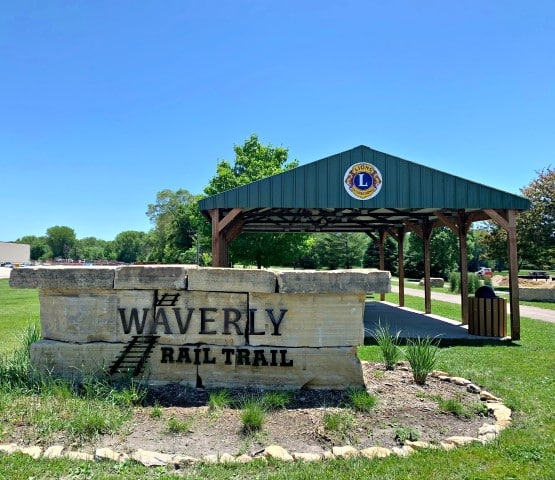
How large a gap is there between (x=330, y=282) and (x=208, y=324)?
1.51 metres

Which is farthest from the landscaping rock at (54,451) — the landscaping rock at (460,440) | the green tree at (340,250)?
the green tree at (340,250)

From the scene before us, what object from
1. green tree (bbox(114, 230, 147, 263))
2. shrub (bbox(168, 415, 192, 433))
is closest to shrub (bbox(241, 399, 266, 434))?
shrub (bbox(168, 415, 192, 433))

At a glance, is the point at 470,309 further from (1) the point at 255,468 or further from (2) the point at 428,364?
(1) the point at 255,468

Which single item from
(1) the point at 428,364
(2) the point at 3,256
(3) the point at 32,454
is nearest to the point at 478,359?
(1) the point at 428,364

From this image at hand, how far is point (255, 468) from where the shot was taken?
3385 millimetres

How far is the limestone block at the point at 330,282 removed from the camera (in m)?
5.15

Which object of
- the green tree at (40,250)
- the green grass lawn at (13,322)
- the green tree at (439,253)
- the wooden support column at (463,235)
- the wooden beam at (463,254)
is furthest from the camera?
the green tree at (40,250)

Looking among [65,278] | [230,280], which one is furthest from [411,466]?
[65,278]

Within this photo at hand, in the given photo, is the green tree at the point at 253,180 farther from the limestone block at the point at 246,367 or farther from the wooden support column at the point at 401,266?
the limestone block at the point at 246,367

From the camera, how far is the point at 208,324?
5293mm

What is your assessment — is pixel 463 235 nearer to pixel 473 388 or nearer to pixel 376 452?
pixel 473 388

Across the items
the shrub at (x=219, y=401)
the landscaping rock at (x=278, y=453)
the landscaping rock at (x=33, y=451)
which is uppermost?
the shrub at (x=219, y=401)

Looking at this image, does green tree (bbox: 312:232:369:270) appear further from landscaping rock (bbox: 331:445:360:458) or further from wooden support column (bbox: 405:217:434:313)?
landscaping rock (bbox: 331:445:360:458)

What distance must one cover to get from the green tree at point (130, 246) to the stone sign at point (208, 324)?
5052 inches
